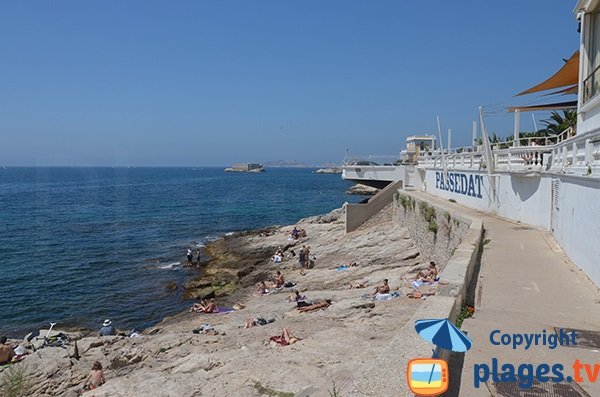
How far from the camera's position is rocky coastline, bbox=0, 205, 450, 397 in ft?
28.6

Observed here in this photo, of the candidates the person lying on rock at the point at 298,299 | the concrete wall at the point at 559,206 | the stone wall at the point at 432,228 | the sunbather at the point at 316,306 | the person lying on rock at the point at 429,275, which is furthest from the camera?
the stone wall at the point at 432,228

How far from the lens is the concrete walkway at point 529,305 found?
5156 millimetres

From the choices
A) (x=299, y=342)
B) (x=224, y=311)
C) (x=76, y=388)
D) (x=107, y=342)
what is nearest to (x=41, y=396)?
(x=76, y=388)

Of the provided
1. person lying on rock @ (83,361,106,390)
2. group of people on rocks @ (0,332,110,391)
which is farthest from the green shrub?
person lying on rock @ (83,361,106,390)

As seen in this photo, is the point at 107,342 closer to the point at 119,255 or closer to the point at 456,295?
the point at 456,295

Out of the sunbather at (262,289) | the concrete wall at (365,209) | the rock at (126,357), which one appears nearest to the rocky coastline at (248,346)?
the rock at (126,357)

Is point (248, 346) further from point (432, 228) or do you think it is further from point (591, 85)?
point (591, 85)

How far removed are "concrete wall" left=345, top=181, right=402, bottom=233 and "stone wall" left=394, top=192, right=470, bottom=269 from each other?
292cm

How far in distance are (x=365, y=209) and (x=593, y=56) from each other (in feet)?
54.9

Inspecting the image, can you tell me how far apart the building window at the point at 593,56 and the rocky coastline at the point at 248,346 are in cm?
713

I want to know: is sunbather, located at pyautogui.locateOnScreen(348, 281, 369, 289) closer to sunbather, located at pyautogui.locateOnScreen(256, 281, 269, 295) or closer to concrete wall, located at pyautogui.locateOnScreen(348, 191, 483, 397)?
sunbather, located at pyautogui.locateOnScreen(256, 281, 269, 295)

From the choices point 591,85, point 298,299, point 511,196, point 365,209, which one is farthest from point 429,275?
point 365,209

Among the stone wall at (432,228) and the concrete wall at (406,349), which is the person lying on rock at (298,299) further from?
the concrete wall at (406,349)

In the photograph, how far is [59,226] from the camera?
4475cm
